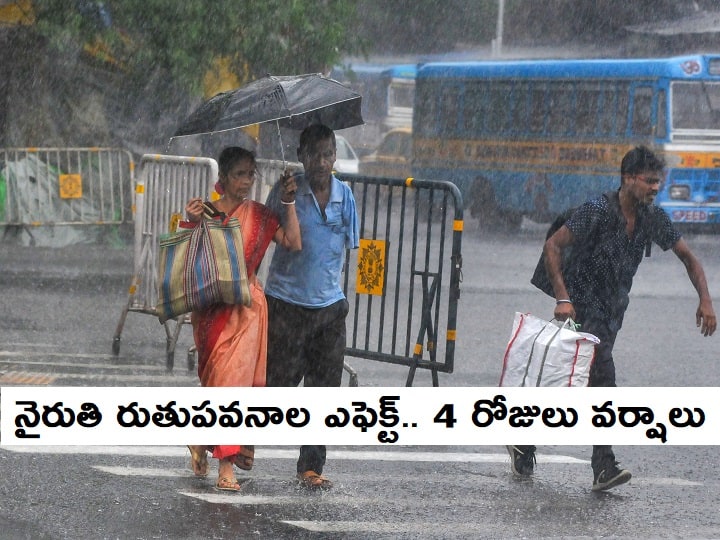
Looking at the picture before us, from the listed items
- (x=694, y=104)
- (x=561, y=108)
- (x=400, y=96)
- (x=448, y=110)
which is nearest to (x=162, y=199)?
(x=694, y=104)

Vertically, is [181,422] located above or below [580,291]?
below

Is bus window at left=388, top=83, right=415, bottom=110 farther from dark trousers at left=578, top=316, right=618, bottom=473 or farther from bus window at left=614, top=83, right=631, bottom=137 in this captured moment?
dark trousers at left=578, top=316, right=618, bottom=473

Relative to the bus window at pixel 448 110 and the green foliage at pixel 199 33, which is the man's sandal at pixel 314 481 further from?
the bus window at pixel 448 110

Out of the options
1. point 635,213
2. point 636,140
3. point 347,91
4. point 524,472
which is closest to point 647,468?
point 524,472

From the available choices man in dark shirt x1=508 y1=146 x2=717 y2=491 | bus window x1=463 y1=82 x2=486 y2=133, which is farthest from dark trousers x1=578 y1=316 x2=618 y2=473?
bus window x1=463 y1=82 x2=486 y2=133

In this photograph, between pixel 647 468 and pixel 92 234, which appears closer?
pixel 647 468

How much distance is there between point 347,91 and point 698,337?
6.29 metres

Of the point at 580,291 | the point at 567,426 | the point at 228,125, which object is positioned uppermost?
the point at 228,125

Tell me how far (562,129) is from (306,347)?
17.3 metres

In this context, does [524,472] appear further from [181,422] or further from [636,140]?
[636,140]

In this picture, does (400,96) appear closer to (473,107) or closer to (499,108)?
(473,107)

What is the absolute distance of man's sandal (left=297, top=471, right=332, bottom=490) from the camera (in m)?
6.57

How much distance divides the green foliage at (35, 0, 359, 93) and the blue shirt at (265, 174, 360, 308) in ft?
33.2

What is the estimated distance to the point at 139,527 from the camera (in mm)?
5766
